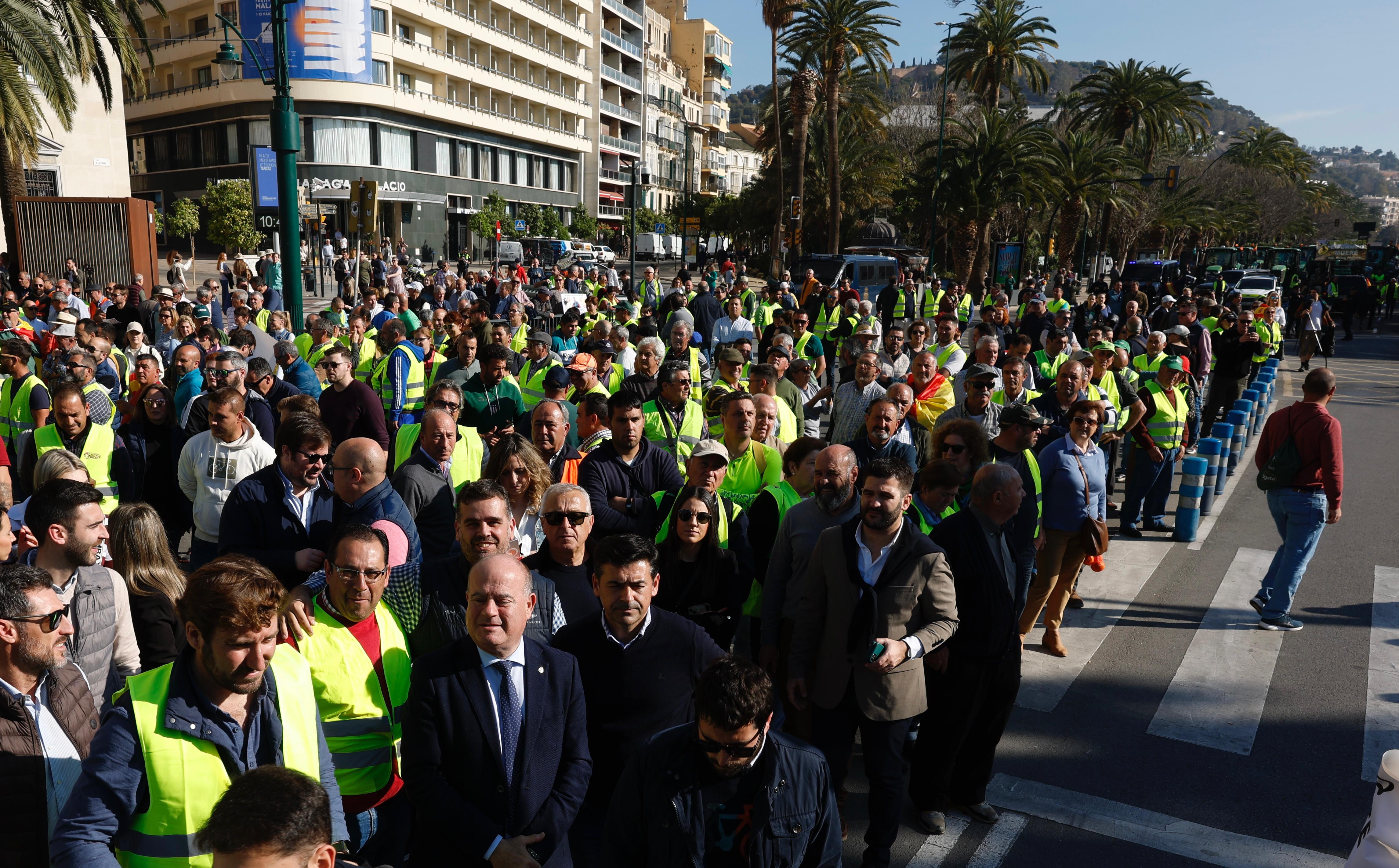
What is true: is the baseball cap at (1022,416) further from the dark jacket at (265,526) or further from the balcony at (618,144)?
the balcony at (618,144)

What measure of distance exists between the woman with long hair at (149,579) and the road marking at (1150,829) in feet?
13.1

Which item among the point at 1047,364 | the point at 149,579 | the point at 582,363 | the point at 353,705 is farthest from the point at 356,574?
the point at 1047,364

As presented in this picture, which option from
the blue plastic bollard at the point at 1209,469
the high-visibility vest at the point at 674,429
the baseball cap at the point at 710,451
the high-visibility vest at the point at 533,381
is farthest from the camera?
the blue plastic bollard at the point at 1209,469

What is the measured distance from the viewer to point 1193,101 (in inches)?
1837

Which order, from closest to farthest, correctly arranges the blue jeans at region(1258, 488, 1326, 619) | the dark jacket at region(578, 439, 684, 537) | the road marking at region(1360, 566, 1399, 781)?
the dark jacket at region(578, 439, 684, 537) < the road marking at region(1360, 566, 1399, 781) < the blue jeans at region(1258, 488, 1326, 619)

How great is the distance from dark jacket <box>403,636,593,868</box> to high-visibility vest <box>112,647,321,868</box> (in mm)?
557

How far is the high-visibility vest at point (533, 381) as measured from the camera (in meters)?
8.16

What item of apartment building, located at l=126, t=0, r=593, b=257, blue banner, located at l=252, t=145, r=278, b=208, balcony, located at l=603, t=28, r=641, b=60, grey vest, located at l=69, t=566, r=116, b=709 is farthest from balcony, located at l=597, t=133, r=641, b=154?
grey vest, located at l=69, t=566, r=116, b=709

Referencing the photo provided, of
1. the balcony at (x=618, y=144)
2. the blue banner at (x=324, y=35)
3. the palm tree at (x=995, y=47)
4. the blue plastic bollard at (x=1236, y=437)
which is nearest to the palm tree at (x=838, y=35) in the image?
the palm tree at (x=995, y=47)

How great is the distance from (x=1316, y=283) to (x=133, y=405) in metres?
40.6

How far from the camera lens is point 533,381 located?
8.35 metres

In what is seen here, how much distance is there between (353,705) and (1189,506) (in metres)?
8.62

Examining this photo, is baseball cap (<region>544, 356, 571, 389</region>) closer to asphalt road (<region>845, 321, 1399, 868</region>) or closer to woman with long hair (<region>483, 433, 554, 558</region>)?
woman with long hair (<region>483, 433, 554, 558</region>)

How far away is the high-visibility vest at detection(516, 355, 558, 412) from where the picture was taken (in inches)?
321
